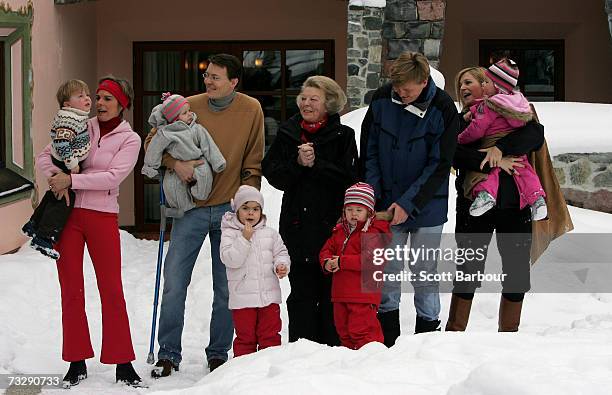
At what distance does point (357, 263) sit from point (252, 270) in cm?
46

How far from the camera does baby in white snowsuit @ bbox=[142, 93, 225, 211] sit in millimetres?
4484

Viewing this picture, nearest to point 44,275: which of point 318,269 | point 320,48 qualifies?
point 318,269

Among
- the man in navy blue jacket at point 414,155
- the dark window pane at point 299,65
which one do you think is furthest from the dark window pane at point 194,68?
the man in navy blue jacket at point 414,155

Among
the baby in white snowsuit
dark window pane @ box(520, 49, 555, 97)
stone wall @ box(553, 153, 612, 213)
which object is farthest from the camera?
dark window pane @ box(520, 49, 555, 97)

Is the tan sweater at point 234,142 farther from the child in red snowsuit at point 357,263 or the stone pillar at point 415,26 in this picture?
the stone pillar at point 415,26

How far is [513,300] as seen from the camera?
4617mm

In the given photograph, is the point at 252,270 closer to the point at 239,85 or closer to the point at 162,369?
the point at 162,369

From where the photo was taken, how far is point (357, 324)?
14.1 feet

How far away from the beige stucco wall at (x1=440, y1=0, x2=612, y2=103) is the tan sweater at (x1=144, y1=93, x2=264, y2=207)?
20.0 ft

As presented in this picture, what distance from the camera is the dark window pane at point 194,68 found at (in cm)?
1005

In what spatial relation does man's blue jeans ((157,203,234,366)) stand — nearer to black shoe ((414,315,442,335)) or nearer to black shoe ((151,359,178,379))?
black shoe ((151,359,178,379))

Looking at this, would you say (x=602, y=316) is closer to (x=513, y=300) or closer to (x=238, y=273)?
(x=513, y=300)

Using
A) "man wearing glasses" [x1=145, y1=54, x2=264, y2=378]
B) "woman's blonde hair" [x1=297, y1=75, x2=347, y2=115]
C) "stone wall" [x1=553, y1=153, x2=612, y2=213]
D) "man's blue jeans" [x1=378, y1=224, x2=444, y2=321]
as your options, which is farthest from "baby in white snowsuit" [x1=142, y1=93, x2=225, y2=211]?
"stone wall" [x1=553, y1=153, x2=612, y2=213]

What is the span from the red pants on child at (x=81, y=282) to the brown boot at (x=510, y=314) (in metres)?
1.70
